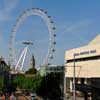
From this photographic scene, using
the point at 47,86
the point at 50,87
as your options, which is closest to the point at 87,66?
the point at 50,87

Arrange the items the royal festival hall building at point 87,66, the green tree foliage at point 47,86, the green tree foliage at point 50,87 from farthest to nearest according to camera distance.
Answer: the green tree foliage at point 47,86 < the green tree foliage at point 50,87 < the royal festival hall building at point 87,66

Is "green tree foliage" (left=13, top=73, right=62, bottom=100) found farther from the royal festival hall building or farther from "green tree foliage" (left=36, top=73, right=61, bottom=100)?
the royal festival hall building

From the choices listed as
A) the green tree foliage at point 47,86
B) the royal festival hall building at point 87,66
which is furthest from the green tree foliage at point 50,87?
the royal festival hall building at point 87,66

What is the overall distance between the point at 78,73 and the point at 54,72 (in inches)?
667

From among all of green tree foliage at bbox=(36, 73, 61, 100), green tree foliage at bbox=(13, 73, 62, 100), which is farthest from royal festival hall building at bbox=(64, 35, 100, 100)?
green tree foliage at bbox=(13, 73, 62, 100)

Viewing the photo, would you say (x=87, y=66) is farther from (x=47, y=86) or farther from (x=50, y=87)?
(x=47, y=86)

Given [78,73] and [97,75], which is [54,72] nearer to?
[78,73]

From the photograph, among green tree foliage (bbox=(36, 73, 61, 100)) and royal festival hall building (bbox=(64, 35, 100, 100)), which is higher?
royal festival hall building (bbox=(64, 35, 100, 100))

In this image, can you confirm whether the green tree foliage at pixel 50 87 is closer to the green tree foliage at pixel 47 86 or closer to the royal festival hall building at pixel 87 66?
the green tree foliage at pixel 47 86

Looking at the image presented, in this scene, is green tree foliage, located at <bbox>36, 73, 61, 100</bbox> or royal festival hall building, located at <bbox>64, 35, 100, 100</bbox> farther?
green tree foliage, located at <bbox>36, 73, 61, 100</bbox>

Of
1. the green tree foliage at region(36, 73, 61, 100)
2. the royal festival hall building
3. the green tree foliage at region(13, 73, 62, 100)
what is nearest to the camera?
the royal festival hall building

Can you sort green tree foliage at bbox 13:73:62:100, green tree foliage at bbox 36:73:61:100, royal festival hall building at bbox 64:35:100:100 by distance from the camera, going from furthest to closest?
green tree foliage at bbox 13:73:62:100 → green tree foliage at bbox 36:73:61:100 → royal festival hall building at bbox 64:35:100:100

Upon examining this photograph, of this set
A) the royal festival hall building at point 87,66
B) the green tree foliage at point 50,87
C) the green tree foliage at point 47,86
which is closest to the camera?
the royal festival hall building at point 87,66

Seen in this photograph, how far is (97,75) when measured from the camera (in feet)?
166
